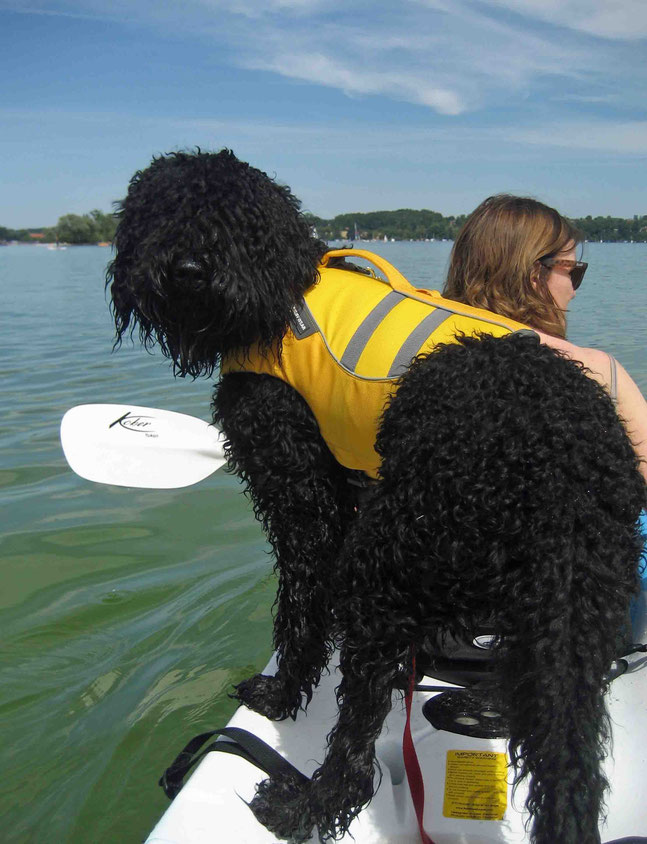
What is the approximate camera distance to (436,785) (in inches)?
82.9

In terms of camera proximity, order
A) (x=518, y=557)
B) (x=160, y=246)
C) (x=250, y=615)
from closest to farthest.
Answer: (x=518, y=557)
(x=160, y=246)
(x=250, y=615)

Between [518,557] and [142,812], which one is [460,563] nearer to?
[518,557]

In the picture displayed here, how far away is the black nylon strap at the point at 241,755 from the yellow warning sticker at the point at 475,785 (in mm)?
442

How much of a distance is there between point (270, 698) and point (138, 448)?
6.41 feet

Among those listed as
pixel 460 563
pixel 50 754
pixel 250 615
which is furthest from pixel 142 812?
pixel 460 563

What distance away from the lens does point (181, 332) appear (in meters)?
2.03

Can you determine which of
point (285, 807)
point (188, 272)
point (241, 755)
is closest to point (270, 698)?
point (241, 755)

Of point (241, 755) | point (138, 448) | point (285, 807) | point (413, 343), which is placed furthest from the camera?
point (138, 448)

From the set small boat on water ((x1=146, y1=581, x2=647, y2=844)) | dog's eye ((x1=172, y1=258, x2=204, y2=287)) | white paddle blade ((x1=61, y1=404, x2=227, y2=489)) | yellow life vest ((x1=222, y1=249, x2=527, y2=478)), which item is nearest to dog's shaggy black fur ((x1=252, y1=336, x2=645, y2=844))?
yellow life vest ((x1=222, y1=249, x2=527, y2=478))

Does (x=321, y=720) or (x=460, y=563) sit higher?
(x=460, y=563)

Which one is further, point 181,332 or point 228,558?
point 228,558

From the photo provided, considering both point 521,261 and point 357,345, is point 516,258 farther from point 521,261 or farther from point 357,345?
point 357,345

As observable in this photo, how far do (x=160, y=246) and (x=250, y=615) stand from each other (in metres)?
2.43

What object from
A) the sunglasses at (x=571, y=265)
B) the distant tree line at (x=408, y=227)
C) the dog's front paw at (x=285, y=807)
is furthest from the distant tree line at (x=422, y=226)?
the dog's front paw at (x=285, y=807)
